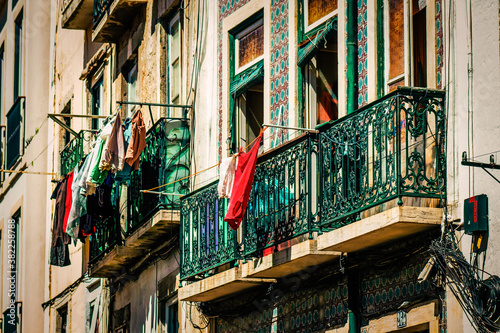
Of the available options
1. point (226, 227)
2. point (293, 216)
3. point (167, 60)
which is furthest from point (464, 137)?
point (167, 60)

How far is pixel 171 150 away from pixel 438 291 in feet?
24.0

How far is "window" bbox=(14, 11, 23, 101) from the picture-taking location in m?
31.4

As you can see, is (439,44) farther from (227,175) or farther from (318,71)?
(227,175)

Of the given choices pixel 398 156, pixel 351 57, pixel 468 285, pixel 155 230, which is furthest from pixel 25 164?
pixel 468 285

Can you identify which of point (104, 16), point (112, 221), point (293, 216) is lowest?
point (293, 216)

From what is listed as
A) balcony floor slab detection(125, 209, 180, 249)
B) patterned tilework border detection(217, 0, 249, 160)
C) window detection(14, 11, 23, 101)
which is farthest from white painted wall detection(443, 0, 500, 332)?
window detection(14, 11, 23, 101)

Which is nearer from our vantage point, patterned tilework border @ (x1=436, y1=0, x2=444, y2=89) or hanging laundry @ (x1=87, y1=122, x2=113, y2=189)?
patterned tilework border @ (x1=436, y1=0, x2=444, y2=89)

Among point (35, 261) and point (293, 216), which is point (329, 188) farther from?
point (35, 261)

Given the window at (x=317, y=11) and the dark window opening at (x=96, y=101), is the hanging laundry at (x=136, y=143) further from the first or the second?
the dark window opening at (x=96, y=101)

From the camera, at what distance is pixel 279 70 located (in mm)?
16406

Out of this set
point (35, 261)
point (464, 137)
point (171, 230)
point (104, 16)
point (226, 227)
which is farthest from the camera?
point (35, 261)

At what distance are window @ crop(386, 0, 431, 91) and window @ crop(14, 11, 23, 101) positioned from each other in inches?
730

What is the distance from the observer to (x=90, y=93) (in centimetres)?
2539

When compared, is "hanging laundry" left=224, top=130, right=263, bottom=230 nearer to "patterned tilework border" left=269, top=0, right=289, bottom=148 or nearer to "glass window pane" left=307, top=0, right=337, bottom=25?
"patterned tilework border" left=269, top=0, right=289, bottom=148
